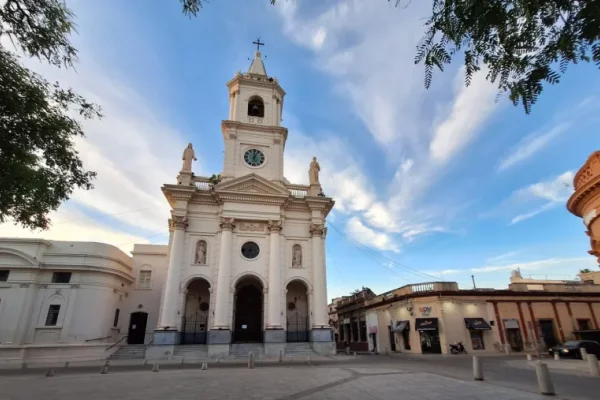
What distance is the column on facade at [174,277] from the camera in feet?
79.2

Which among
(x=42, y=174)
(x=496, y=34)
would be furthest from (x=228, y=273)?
(x=496, y=34)

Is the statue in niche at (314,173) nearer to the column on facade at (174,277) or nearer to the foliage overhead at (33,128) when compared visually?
the column on facade at (174,277)

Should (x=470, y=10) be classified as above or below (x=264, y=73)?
below

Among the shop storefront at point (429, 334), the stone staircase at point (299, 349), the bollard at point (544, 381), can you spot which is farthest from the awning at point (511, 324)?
the bollard at point (544, 381)

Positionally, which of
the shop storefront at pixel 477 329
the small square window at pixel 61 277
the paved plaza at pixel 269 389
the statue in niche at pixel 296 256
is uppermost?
the statue in niche at pixel 296 256

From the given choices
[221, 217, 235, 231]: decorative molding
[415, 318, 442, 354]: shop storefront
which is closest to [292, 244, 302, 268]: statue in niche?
[221, 217, 235, 231]: decorative molding

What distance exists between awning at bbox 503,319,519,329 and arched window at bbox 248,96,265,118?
1198 inches

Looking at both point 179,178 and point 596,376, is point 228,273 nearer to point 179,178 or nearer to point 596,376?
point 179,178

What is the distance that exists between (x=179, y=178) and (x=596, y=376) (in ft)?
94.0

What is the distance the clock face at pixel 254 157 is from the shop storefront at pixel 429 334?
811 inches

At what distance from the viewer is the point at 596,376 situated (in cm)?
1191

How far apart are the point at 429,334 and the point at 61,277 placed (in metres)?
30.2

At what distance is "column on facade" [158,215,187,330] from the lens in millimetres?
24125

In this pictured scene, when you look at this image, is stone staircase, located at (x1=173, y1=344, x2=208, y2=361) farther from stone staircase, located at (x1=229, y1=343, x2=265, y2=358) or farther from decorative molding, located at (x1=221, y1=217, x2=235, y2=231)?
decorative molding, located at (x1=221, y1=217, x2=235, y2=231)
